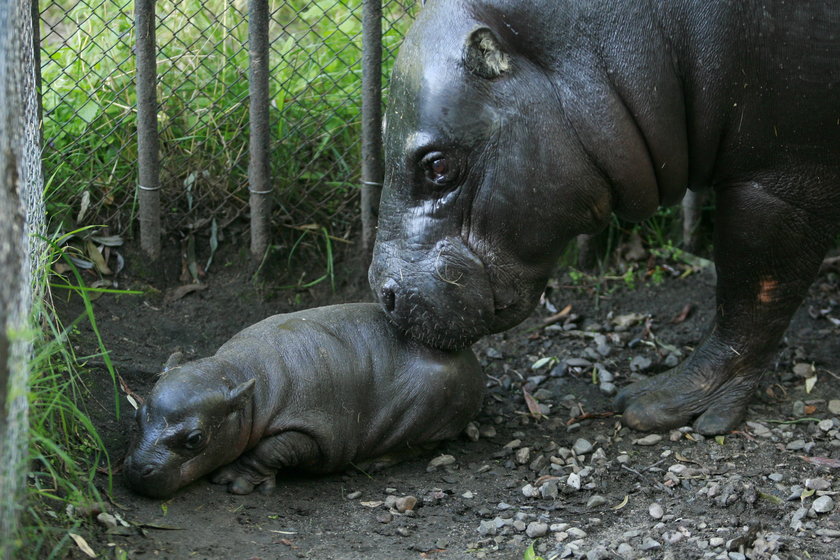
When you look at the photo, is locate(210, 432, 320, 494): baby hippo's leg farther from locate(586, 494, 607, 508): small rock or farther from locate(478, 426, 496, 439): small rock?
locate(586, 494, 607, 508): small rock

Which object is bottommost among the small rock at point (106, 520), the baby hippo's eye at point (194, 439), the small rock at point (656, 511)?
the small rock at point (656, 511)

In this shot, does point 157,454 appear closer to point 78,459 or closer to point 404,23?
point 78,459

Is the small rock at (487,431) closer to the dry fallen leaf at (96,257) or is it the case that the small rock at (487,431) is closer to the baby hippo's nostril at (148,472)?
the baby hippo's nostril at (148,472)

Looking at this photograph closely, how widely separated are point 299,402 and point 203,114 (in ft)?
7.63

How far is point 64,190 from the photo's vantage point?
5930mm

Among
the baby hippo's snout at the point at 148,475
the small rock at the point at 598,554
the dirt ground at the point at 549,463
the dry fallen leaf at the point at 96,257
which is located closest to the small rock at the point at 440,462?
the dirt ground at the point at 549,463

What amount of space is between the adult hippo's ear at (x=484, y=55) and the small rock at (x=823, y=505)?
2.10 m

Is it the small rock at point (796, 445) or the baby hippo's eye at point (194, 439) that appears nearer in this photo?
the baby hippo's eye at point (194, 439)

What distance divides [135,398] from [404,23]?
119 inches

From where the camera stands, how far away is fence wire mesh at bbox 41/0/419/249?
19.8 feet

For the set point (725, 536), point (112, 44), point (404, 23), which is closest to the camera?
point (725, 536)

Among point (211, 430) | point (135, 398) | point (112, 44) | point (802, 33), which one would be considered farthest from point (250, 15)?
point (802, 33)

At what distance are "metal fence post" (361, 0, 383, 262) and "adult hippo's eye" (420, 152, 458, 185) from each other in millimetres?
1810

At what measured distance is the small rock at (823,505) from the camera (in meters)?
4.28
